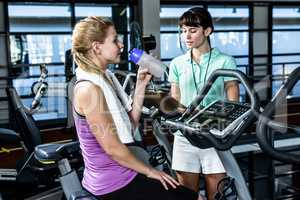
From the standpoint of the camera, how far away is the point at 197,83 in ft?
6.19

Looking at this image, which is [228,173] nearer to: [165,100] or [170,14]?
[165,100]

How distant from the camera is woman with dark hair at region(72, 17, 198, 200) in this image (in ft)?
4.43

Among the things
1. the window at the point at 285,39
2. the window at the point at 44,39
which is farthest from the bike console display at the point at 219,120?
the window at the point at 285,39

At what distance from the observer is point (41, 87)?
3.28 m

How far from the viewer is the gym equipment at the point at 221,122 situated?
1308mm

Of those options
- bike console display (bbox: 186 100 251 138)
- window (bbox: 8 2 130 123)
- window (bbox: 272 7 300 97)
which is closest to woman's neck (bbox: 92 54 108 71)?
bike console display (bbox: 186 100 251 138)

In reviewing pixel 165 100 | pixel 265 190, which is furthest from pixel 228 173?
pixel 265 190

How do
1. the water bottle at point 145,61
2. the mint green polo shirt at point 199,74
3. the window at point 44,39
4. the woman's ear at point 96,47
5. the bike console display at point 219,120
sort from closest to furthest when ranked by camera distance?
the bike console display at point 219,120, the woman's ear at point 96,47, the water bottle at point 145,61, the mint green polo shirt at point 199,74, the window at point 44,39

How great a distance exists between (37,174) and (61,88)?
10.8 ft

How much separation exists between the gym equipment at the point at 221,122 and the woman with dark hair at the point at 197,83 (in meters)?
0.19

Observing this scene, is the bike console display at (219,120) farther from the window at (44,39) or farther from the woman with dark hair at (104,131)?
the window at (44,39)

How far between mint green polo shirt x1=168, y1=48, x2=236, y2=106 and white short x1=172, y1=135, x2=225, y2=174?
194 mm

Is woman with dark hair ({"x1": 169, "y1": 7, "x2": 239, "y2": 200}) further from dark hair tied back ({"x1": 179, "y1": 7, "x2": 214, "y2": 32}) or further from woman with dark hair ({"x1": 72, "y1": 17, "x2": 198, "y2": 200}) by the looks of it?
woman with dark hair ({"x1": 72, "y1": 17, "x2": 198, "y2": 200})

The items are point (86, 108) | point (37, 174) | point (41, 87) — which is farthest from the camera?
point (41, 87)
